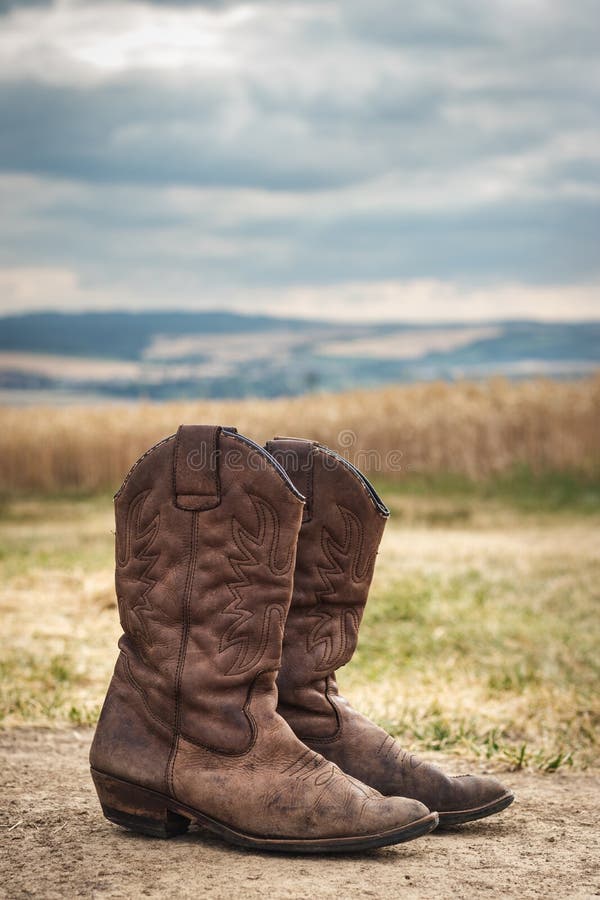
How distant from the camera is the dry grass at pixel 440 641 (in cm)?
408

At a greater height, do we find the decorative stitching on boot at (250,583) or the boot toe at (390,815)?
the decorative stitching on boot at (250,583)

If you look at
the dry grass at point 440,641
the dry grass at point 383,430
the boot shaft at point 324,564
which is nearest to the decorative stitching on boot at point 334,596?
the boot shaft at point 324,564

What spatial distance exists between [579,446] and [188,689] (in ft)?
45.2

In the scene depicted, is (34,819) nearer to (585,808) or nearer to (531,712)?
(585,808)

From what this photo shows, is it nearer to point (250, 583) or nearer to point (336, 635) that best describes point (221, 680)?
point (250, 583)

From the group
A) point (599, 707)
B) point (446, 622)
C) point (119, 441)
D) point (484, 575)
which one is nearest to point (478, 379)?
point (119, 441)

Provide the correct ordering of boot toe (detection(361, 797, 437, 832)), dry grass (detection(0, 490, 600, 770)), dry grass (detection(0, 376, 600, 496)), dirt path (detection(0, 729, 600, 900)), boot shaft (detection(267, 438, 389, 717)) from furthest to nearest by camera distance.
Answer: dry grass (detection(0, 376, 600, 496)) → dry grass (detection(0, 490, 600, 770)) → boot shaft (detection(267, 438, 389, 717)) → boot toe (detection(361, 797, 437, 832)) → dirt path (detection(0, 729, 600, 900))

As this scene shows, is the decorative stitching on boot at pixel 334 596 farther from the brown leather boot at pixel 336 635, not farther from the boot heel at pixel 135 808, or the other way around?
the boot heel at pixel 135 808

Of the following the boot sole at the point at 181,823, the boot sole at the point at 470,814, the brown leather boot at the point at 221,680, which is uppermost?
the brown leather boot at the point at 221,680

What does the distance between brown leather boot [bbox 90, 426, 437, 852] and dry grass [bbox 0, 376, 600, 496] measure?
1312 cm

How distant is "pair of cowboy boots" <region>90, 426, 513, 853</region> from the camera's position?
2.48m

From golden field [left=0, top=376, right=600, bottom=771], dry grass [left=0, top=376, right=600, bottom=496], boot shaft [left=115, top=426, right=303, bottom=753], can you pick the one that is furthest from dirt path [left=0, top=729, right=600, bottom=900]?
dry grass [left=0, top=376, right=600, bottom=496]

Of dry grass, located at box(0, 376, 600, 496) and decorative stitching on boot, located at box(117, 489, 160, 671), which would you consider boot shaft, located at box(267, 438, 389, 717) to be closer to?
decorative stitching on boot, located at box(117, 489, 160, 671)

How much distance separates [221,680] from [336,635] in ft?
1.22
